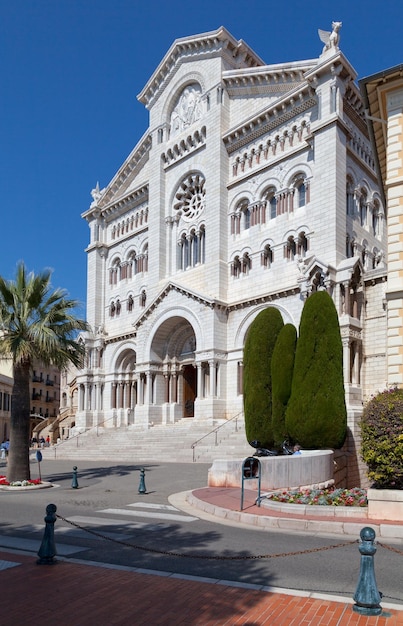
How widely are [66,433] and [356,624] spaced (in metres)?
52.6

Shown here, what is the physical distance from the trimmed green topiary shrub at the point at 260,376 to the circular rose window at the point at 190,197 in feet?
55.1

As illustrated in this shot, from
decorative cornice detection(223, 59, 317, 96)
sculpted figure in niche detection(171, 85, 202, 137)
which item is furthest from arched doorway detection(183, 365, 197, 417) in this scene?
decorative cornice detection(223, 59, 317, 96)

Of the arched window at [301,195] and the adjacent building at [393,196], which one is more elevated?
the arched window at [301,195]

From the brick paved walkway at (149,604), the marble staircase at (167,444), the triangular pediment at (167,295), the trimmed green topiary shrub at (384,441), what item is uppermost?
the triangular pediment at (167,295)

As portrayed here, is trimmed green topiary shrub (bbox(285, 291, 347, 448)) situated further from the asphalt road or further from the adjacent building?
the asphalt road

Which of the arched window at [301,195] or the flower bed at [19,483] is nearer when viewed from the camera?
the flower bed at [19,483]

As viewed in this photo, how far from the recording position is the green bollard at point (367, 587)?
6.07 meters

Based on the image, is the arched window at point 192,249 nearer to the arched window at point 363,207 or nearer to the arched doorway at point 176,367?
the arched doorway at point 176,367

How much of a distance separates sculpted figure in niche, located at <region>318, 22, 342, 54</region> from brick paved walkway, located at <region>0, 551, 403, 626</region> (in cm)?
3117

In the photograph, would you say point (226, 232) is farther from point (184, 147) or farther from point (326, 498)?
point (326, 498)

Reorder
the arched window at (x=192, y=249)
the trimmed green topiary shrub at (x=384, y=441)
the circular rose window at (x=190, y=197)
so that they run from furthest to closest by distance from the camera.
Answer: the circular rose window at (x=190, y=197) → the arched window at (x=192, y=249) → the trimmed green topiary shrub at (x=384, y=441)

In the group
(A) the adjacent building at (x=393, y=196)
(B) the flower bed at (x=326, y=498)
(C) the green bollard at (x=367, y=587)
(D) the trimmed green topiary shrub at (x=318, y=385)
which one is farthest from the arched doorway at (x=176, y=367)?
(C) the green bollard at (x=367, y=587)

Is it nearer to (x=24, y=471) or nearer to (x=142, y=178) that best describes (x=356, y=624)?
(x=24, y=471)

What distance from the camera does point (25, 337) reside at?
66.8 feet
